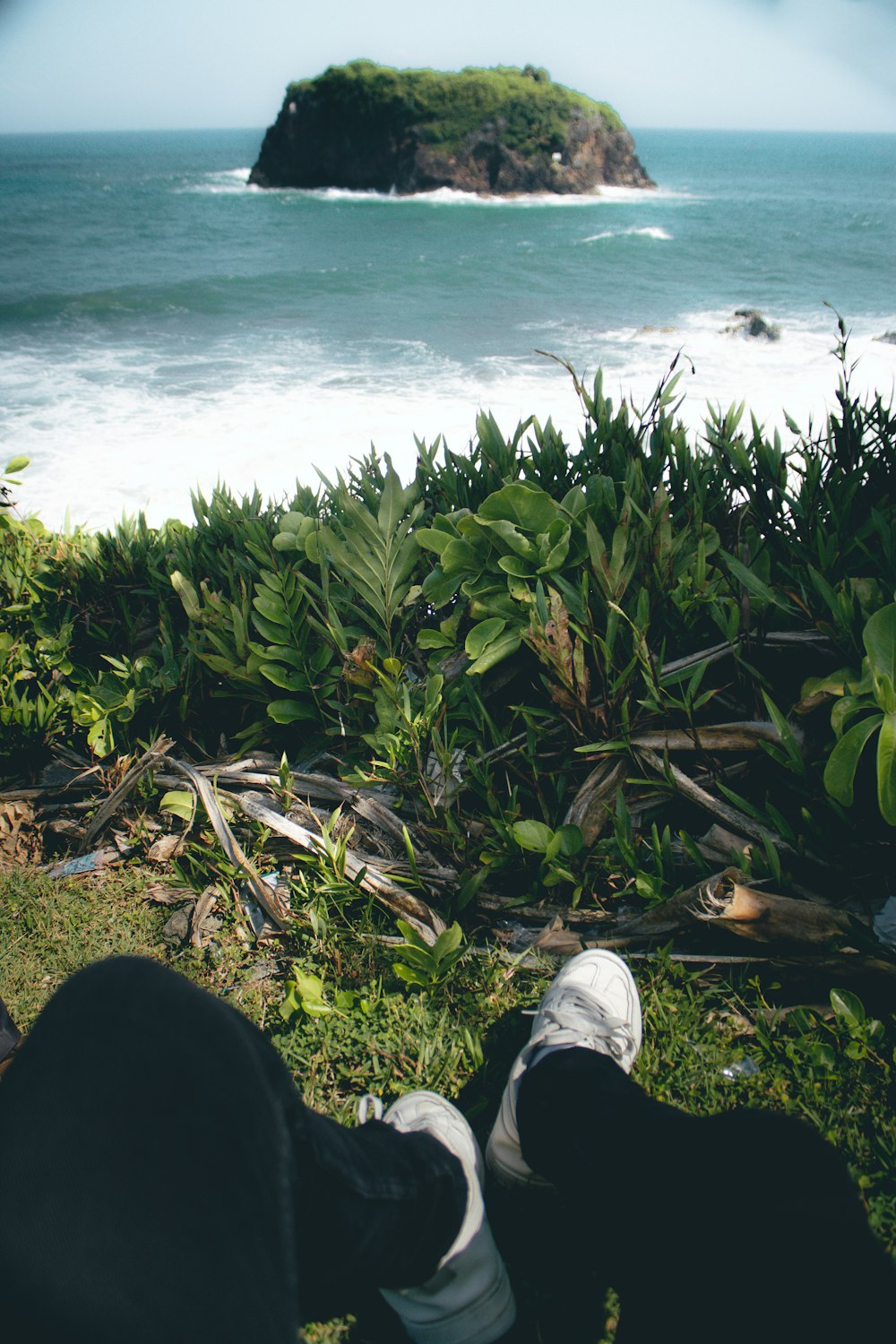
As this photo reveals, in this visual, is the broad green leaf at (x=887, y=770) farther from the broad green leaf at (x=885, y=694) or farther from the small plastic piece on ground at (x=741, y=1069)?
the small plastic piece on ground at (x=741, y=1069)

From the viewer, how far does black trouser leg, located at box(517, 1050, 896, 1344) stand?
99cm

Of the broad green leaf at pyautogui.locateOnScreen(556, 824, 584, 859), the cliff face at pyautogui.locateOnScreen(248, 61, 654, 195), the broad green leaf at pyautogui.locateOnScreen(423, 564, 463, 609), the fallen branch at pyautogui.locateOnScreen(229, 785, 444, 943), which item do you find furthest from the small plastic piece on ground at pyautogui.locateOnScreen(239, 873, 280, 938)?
the cliff face at pyautogui.locateOnScreen(248, 61, 654, 195)

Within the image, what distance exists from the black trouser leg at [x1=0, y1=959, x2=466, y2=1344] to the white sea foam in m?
5.64

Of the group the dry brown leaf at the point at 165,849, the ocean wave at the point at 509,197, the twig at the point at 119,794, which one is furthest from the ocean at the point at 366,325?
the ocean wave at the point at 509,197

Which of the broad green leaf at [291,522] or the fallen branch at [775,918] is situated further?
the broad green leaf at [291,522]

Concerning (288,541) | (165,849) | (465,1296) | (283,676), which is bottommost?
A: (465,1296)

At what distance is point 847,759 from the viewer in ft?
5.29

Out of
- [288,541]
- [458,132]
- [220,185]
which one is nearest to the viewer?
[288,541]

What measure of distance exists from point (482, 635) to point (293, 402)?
10.6m

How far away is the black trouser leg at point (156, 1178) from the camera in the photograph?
897mm

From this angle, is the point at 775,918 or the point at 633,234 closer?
the point at 775,918

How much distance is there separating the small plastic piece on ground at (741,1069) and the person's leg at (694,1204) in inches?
11.1

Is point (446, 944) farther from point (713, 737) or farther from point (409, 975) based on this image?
point (713, 737)

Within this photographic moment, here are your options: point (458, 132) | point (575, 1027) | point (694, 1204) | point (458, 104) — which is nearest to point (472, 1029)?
point (575, 1027)
